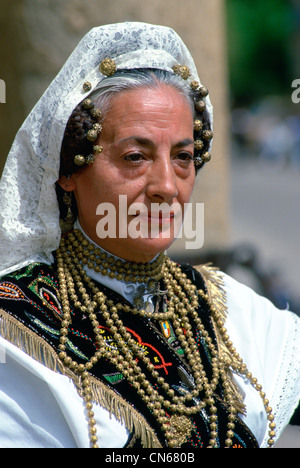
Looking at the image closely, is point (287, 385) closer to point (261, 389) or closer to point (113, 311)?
point (261, 389)

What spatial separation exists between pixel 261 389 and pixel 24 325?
2.87 ft

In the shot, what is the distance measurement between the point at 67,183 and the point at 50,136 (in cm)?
17

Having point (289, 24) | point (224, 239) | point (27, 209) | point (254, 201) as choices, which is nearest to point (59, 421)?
point (27, 209)

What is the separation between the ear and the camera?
2.11 metres

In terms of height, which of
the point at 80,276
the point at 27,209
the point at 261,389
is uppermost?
the point at 27,209

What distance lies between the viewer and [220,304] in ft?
8.01

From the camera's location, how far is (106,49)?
2.04 meters

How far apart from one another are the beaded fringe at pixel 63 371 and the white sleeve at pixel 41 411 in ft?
0.05

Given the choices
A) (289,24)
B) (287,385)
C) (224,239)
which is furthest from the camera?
(289,24)

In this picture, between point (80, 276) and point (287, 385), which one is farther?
point (287, 385)

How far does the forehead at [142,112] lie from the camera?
1.99 m

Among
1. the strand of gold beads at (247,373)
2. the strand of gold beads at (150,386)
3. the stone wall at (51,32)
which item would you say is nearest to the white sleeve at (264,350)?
the strand of gold beads at (247,373)

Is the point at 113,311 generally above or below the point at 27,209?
below

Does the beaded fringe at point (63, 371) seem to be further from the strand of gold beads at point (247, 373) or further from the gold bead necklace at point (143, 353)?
the strand of gold beads at point (247, 373)
